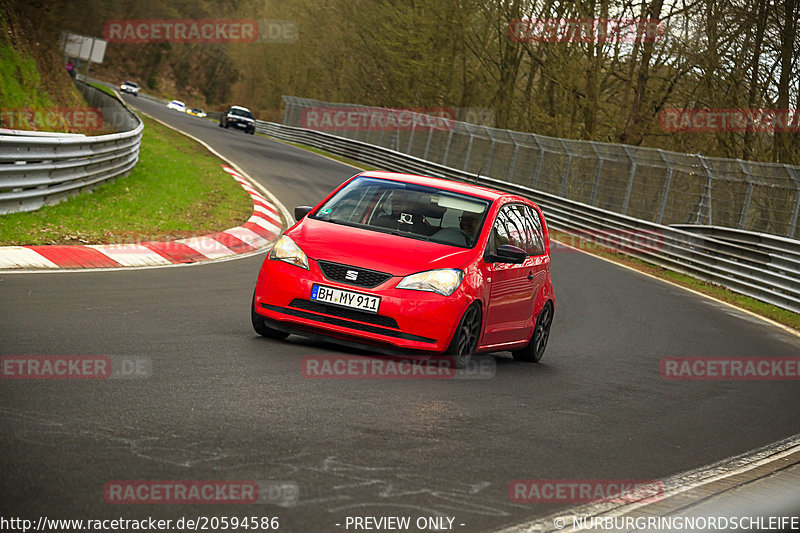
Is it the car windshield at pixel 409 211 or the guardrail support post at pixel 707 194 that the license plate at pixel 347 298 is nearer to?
the car windshield at pixel 409 211

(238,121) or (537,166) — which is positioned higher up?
(537,166)

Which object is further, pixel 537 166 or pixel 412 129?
pixel 412 129

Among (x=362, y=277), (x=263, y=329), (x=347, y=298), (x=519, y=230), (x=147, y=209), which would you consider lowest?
(x=147, y=209)

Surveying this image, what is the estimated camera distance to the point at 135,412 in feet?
17.9

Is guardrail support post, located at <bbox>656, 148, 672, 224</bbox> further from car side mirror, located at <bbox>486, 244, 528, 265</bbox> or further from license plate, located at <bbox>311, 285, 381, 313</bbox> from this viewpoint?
license plate, located at <bbox>311, 285, 381, 313</bbox>

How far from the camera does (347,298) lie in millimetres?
7836

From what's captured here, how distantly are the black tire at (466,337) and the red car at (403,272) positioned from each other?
12 mm

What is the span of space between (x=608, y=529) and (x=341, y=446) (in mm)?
1458

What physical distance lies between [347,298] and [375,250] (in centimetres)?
48

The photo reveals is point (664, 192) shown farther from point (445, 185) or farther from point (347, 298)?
point (347, 298)

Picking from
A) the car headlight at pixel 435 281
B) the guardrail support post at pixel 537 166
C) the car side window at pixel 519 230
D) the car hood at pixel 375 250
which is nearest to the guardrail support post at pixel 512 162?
the guardrail support post at pixel 537 166

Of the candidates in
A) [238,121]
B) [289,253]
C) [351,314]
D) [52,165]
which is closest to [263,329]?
[289,253]

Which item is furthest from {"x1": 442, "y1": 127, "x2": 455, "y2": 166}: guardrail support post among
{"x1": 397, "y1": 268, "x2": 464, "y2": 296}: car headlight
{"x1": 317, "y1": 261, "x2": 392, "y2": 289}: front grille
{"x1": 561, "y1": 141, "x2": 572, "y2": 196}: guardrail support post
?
{"x1": 317, "y1": 261, "x2": 392, "y2": 289}: front grille

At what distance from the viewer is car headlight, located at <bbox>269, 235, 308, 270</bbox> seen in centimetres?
809
